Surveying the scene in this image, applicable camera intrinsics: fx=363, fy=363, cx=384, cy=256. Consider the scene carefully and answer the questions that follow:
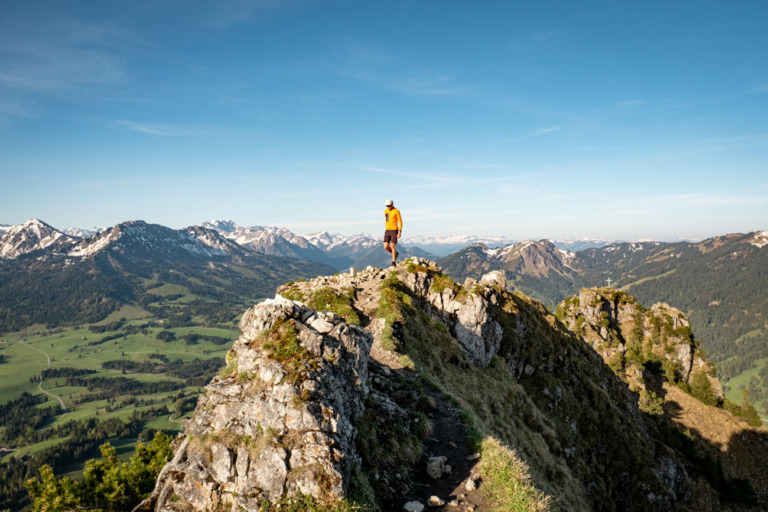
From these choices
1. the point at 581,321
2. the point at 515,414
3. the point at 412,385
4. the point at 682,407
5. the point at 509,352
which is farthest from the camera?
the point at 581,321

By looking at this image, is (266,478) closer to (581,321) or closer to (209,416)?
(209,416)

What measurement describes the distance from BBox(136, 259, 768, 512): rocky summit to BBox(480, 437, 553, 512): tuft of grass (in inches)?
2.9

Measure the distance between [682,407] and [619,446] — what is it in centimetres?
6124

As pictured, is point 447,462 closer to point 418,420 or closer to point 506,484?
point 418,420

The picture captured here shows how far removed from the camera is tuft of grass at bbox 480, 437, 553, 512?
46.7ft

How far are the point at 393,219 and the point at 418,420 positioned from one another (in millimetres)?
19155

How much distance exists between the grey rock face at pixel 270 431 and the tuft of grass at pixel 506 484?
6.21 m

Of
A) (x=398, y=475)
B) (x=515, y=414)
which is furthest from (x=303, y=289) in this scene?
(x=398, y=475)

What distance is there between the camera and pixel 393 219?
34062mm

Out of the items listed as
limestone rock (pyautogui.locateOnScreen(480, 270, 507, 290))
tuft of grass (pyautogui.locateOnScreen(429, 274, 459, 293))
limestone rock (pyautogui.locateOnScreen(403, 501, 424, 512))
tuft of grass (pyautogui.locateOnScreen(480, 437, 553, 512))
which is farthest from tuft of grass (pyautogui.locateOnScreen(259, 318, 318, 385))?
limestone rock (pyautogui.locateOnScreen(480, 270, 507, 290))

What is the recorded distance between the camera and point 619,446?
46.5 meters

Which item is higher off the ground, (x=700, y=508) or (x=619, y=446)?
(x=619, y=446)

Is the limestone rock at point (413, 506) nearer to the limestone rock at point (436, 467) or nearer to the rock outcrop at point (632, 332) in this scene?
the limestone rock at point (436, 467)

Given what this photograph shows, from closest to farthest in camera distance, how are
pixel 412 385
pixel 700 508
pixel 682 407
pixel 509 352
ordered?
1. pixel 412 385
2. pixel 509 352
3. pixel 700 508
4. pixel 682 407
